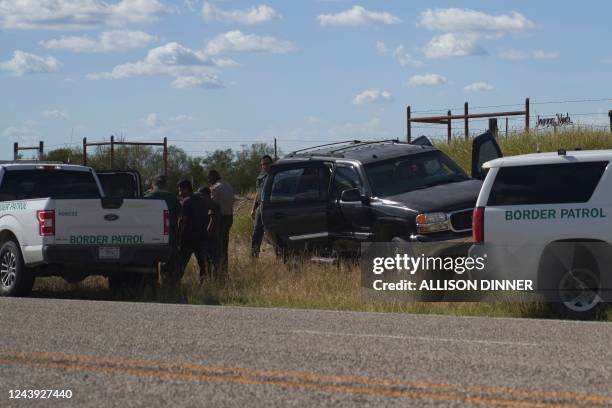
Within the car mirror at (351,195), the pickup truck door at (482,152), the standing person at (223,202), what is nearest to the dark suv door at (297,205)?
the car mirror at (351,195)

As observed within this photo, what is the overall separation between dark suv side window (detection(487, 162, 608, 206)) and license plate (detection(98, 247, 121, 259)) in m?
6.20

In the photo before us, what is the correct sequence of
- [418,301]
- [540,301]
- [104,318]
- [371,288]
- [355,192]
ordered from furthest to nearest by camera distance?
[355,192] < [371,288] < [418,301] < [540,301] < [104,318]

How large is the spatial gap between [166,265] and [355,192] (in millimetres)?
3862

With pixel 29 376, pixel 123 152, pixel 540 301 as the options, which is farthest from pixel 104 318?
pixel 123 152

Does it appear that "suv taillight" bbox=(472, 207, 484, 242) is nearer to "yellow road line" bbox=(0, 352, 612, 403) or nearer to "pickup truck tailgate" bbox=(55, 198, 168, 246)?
"yellow road line" bbox=(0, 352, 612, 403)

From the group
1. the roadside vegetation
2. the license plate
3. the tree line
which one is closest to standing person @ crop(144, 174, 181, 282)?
the roadside vegetation

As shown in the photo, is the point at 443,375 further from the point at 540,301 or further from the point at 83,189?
the point at 83,189

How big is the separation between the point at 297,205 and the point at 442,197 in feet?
8.62

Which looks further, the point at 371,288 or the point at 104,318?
the point at 371,288

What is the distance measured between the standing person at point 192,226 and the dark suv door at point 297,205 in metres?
1.04

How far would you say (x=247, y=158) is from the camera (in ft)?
151

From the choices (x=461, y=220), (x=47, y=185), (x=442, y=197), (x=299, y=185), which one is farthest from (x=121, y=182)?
(x=461, y=220)

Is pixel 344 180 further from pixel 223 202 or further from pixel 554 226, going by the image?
pixel 554 226

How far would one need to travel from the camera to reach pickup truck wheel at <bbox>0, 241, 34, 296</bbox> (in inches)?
638
